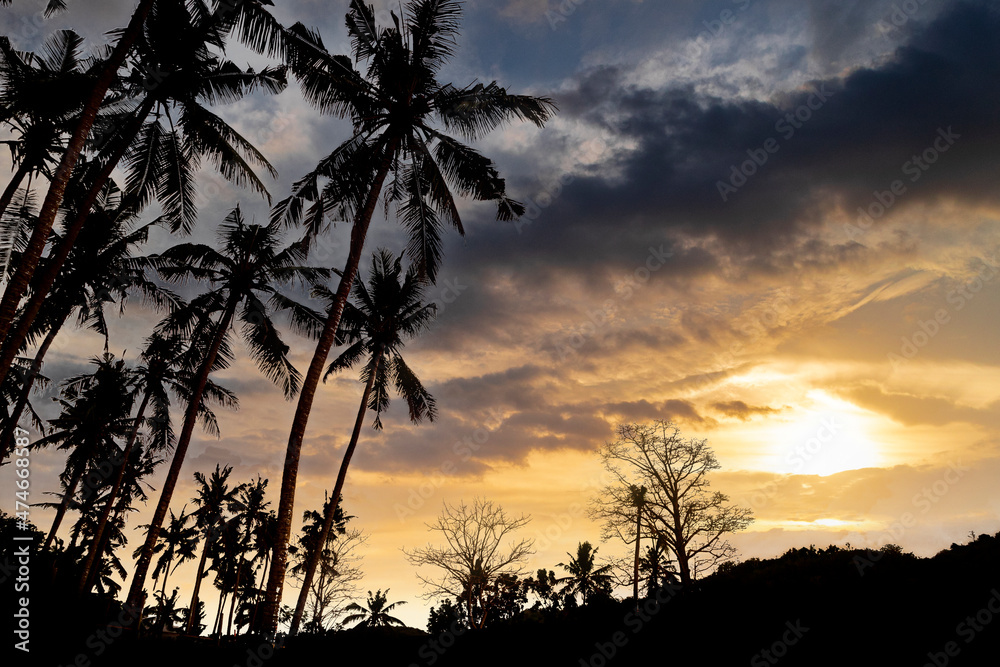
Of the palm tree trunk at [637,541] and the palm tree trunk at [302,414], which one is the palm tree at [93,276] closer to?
the palm tree trunk at [302,414]

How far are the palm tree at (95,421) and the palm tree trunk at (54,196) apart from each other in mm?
17172

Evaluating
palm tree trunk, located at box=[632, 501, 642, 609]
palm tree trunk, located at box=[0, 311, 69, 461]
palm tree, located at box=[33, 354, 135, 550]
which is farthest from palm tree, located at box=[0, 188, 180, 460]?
palm tree trunk, located at box=[632, 501, 642, 609]

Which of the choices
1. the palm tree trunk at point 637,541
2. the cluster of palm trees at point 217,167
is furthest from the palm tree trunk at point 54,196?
the palm tree trunk at point 637,541

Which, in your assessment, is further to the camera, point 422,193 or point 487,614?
point 487,614

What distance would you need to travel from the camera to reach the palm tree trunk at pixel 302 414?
419 inches

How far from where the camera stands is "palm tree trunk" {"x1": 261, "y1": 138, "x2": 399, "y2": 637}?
1063 centimetres

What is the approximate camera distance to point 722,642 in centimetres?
766

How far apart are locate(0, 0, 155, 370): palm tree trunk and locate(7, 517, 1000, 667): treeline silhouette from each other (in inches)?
285

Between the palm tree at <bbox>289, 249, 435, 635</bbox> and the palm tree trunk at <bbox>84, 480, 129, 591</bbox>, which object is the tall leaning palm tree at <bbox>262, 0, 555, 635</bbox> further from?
the palm tree trunk at <bbox>84, 480, 129, 591</bbox>

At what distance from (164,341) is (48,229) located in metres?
14.8

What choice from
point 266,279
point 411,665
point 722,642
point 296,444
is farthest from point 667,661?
point 266,279

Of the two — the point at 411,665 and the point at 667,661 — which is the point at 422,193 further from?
the point at 667,661

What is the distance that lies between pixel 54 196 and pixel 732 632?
43.5 ft

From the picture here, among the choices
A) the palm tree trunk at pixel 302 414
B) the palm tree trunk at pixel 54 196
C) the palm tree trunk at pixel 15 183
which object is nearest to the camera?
the palm tree trunk at pixel 54 196
